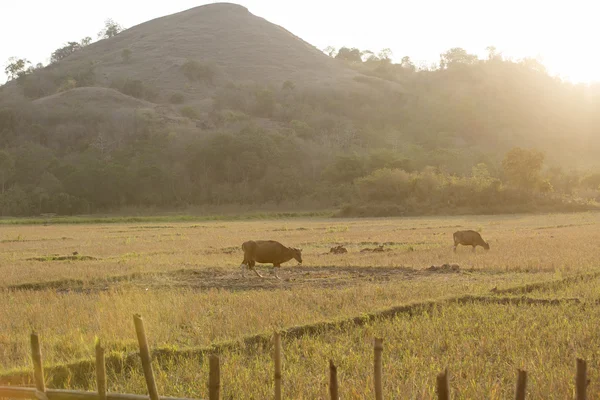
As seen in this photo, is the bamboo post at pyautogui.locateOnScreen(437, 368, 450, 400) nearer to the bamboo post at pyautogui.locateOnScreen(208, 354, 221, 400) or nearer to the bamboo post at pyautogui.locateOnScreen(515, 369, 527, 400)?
the bamboo post at pyautogui.locateOnScreen(515, 369, 527, 400)

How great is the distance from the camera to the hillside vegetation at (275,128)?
7606 cm

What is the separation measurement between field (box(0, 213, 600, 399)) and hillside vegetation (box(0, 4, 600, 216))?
45725mm

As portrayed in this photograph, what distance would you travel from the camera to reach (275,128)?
10831cm

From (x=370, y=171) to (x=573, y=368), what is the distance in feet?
242

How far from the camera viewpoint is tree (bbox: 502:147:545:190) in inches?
2552

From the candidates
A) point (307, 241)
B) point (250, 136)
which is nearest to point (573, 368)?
point (307, 241)

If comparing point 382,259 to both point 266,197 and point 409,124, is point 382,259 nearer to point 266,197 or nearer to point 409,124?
point 266,197

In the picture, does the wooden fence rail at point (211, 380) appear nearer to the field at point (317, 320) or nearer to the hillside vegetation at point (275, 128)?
the field at point (317, 320)

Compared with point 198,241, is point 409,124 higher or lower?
higher

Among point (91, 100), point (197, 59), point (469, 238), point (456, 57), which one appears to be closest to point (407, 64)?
point (456, 57)

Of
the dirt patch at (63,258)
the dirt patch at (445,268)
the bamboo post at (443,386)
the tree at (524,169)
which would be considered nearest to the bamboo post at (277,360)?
the bamboo post at (443,386)

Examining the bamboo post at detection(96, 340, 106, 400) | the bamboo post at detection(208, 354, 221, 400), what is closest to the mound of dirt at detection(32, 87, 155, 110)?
the bamboo post at detection(96, 340, 106, 400)

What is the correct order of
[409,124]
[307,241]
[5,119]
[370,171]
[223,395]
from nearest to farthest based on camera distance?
[223,395] < [307,241] < [370,171] < [5,119] < [409,124]

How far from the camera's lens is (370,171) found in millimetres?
80562
